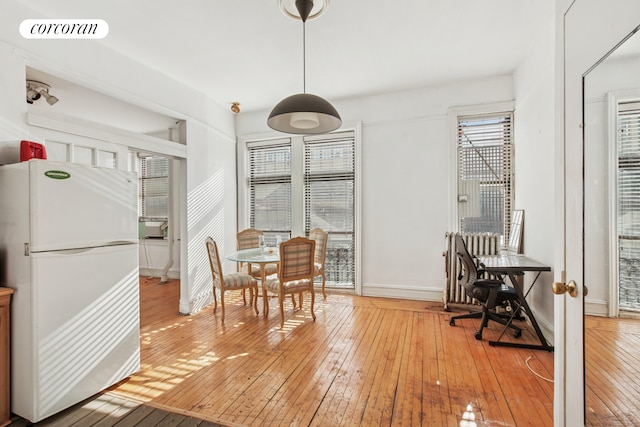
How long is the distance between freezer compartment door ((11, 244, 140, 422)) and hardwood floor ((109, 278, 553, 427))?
0.29 m

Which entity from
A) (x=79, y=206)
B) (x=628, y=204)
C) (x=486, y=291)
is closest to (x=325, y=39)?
(x=79, y=206)

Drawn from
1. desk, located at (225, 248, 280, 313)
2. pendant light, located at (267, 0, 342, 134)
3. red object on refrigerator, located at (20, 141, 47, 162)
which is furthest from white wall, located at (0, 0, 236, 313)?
pendant light, located at (267, 0, 342, 134)

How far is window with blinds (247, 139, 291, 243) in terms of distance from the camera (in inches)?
205

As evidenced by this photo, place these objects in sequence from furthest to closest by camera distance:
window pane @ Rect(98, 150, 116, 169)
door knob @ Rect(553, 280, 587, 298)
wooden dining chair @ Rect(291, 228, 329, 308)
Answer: wooden dining chair @ Rect(291, 228, 329, 308)
window pane @ Rect(98, 150, 116, 169)
door knob @ Rect(553, 280, 587, 298)

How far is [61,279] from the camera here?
1967 millimetres

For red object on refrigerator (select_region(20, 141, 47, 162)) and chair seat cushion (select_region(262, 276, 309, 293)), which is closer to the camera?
red object on refrigerator (select_region(20, 141, 47, 162))

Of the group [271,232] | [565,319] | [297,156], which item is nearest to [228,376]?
[565,319]

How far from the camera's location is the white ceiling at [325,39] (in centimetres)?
251

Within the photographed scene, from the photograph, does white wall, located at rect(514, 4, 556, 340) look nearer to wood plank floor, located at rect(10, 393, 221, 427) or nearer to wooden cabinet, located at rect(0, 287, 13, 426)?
wood plank floor, located at rect(10, 393, 221, 427)

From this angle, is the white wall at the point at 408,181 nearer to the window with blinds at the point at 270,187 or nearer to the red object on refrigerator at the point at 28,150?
the window with blinds at the point at 270,187

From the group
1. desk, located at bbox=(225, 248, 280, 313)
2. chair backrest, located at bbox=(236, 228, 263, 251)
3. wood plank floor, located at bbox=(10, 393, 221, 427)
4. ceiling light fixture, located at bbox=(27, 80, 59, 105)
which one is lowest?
wood plank floor, located at bbox=(10, 393, 221, 427)

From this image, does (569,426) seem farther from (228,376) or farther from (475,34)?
(475,34)

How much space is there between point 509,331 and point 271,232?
376 cm

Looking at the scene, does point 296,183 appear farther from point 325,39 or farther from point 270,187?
point 325,39
